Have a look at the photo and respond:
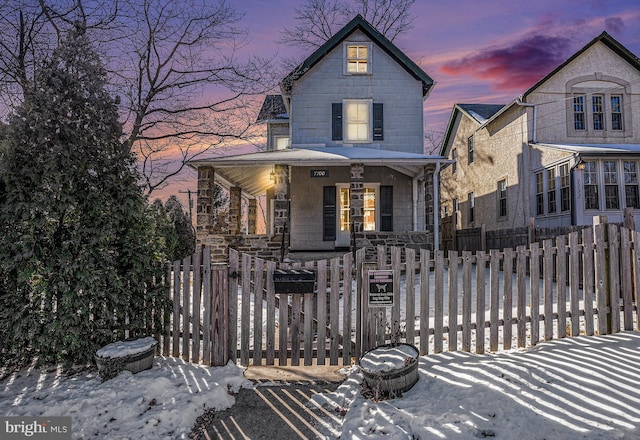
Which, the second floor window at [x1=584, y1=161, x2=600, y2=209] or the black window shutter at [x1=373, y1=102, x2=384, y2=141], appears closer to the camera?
the second floor window at [x1=584, y1=161, x2=600, y2=209]

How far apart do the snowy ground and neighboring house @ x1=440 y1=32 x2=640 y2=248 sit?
374 inches

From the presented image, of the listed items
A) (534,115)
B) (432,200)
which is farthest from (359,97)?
(534,115)

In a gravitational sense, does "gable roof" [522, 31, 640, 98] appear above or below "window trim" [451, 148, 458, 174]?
above

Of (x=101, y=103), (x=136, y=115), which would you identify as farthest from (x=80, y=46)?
(x=136, y=115)

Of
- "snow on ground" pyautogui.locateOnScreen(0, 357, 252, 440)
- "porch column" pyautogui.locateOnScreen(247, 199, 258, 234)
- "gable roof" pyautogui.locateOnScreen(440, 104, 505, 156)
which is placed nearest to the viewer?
"snow on ground" pyautogui.locateOnScreen(0, 357, 252, 440)

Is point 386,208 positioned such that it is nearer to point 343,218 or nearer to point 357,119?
point 343,218

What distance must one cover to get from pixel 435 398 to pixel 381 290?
128 cm

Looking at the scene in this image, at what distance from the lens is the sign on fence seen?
169 inches

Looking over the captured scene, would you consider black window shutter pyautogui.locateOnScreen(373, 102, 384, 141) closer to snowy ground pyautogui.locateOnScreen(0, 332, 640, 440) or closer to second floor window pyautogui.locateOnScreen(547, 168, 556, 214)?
second floor window pyautogui.locateOnScreen(547, 168, 556, 214)

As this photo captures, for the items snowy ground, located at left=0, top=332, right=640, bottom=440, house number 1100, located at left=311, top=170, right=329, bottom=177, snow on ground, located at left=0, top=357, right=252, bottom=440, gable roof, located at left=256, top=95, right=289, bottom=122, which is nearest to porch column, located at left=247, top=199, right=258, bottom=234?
gable roof, located at left=256, top=95, right=289, bottom=122

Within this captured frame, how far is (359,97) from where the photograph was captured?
47.0ft

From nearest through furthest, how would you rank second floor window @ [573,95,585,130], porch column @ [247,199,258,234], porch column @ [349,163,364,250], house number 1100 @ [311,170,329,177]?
porch column @ [349,163,364,250]
house number 1100 @ [311,170,329,177]
second floor window @ [573,95,585,130]
porch column @ [247,199,258,234]

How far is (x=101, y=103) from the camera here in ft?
14.6

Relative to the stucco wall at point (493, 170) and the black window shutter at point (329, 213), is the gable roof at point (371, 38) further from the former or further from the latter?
the black window shutter at point (329, 213)
